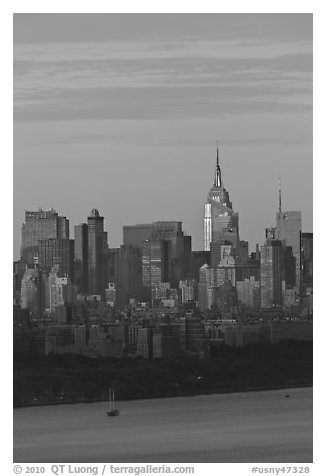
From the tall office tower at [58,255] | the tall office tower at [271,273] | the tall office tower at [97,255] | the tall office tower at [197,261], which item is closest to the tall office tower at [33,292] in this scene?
the tall office tower at [58,255]

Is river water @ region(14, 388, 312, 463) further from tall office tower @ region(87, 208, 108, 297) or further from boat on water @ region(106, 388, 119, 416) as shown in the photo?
tall office tower @ region(87, 208, 108, 297)

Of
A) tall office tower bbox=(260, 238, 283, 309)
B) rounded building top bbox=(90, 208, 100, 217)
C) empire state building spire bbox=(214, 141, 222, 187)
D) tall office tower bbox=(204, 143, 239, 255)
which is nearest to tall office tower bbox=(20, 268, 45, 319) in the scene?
tall office tower bbox=(204, 143, 239, 255)

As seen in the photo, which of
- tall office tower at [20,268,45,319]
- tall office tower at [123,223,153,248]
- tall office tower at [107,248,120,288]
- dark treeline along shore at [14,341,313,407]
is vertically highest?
tall office tower at [123,223,153,248]

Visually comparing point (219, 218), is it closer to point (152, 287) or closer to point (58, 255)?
point (58, 255)

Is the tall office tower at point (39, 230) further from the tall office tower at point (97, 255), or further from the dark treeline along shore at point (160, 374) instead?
the dark treeline along shore at point (160, 374)

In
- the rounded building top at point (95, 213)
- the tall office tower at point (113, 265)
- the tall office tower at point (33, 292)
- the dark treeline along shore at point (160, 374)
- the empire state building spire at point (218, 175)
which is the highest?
the empire state building spire at point (218, 175)
